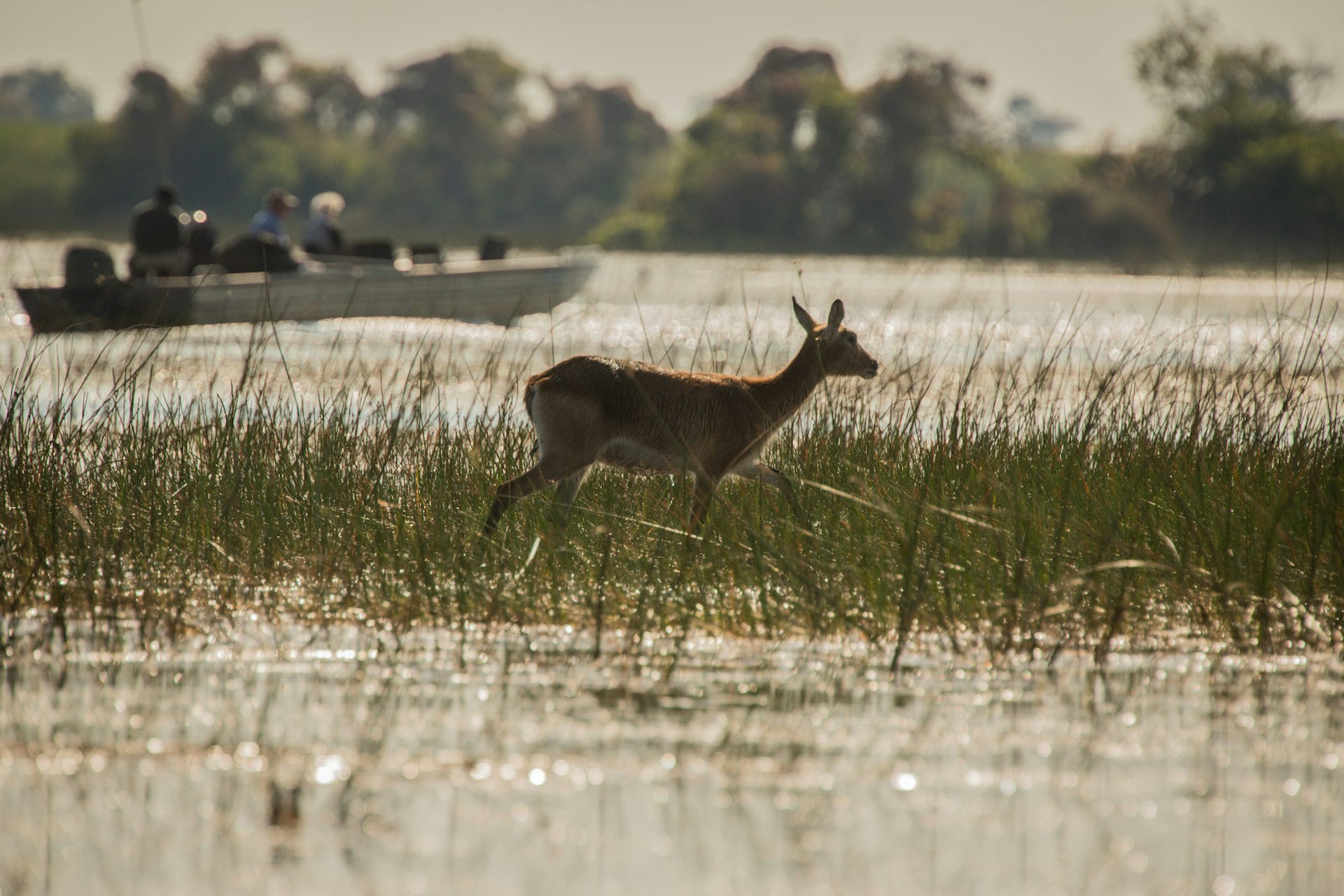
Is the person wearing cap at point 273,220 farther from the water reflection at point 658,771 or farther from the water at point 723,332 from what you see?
the water reflection at point 658,771

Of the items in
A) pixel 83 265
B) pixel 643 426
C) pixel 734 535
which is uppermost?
pixel 83 265

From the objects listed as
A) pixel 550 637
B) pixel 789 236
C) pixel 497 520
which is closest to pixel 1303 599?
pixel 550 637

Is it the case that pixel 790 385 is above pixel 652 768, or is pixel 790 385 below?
above

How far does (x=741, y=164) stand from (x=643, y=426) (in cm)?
5235

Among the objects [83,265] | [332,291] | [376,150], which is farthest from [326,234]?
[376,150]

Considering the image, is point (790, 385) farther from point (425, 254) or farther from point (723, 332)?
point (425, 254)

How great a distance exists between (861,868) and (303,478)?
14.8ft

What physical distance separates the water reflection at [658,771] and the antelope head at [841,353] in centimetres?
259

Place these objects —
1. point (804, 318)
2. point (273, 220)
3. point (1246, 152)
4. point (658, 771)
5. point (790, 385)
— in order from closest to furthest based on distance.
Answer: point (658, 771)
point (804, 318)
point (790, 385)
point (273, 220)
point (1246, 152)

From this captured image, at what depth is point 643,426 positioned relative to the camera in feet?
21.4

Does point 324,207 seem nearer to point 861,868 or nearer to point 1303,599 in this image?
point 1303,599

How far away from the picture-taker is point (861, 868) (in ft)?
10.5

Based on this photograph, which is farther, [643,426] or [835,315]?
[835,315]

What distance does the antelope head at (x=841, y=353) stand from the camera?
283 inches
